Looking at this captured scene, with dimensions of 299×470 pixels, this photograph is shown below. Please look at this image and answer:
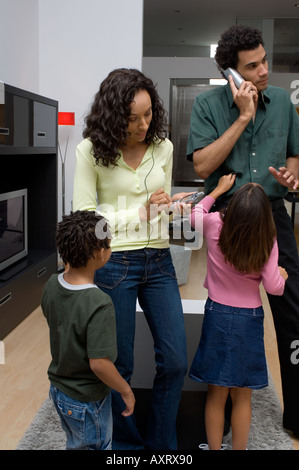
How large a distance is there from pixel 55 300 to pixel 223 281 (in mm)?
631

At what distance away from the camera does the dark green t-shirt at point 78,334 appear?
1.48 m

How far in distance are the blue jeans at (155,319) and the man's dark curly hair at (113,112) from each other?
0.33m

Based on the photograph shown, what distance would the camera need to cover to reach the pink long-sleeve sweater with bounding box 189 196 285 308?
1886 millimetres

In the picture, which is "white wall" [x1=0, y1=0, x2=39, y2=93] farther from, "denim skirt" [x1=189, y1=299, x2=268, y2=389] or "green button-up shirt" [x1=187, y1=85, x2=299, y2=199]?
"denim skirt" [x1=189, y1=299, x2=268, y2=389]

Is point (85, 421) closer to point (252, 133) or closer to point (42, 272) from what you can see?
point (252, 133)

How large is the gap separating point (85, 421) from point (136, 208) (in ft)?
2.17

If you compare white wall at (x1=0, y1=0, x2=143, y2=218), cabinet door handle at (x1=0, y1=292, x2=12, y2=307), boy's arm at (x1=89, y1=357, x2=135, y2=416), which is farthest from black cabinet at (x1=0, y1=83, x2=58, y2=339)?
boy's arm at (x1=89, y1=357, x2=135, y2=416)

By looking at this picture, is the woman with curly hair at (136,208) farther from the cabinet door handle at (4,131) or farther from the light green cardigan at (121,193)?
the cabinet door handle at (4,131)

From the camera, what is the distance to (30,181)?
4.93 metres

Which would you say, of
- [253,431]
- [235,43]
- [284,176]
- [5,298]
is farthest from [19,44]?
[253,431]

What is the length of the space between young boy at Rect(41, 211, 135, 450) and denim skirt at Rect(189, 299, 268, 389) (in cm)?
42

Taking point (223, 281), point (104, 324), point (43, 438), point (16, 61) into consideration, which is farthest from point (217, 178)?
point (16, 61)
